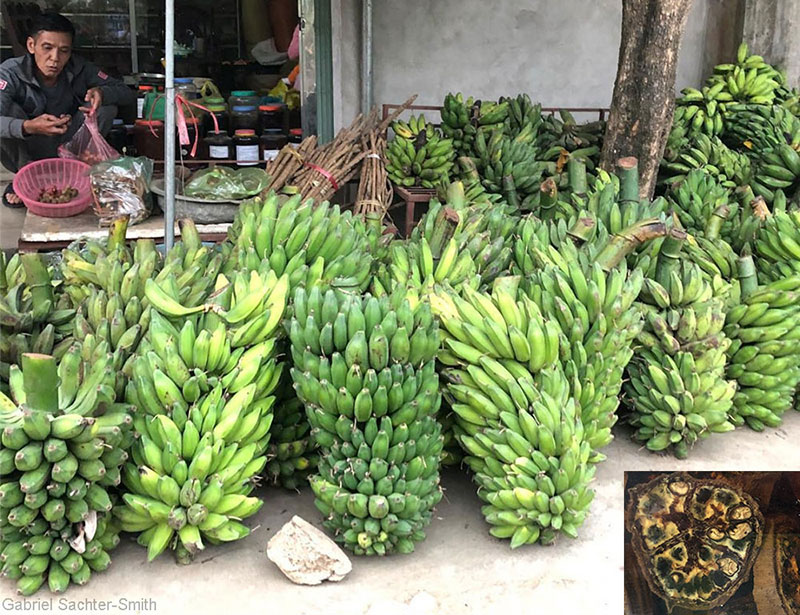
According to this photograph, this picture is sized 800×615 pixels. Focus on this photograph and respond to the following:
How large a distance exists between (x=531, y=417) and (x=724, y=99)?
4865 millimetres

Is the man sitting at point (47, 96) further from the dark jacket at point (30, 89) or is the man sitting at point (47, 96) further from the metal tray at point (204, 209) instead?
the metal tray at point (204, 209)

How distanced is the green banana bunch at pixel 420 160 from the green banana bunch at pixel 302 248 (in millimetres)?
2689

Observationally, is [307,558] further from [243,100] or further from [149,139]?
[243,100]

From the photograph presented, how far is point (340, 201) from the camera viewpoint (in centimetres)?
662

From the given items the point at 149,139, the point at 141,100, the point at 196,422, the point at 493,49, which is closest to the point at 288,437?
the point at 196,422

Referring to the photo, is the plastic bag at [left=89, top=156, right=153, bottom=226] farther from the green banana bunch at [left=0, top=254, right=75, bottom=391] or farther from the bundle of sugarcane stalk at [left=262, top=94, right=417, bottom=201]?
the green banana bunch at [left=0, top=254, right=75, bottom=391]

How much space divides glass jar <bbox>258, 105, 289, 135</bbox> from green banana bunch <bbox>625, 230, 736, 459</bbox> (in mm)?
4135

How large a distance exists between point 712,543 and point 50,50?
532cm

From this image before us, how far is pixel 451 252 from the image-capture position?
313 centimetres

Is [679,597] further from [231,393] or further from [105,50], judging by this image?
[105,50]

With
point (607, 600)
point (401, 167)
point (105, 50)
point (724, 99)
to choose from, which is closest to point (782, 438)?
point (607, 600)

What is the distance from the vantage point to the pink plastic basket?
4.47m

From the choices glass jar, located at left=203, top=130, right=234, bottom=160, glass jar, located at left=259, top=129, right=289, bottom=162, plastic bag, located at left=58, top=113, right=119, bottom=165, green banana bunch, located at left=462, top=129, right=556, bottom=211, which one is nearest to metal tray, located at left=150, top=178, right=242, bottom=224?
plastic bag, located at left=58, top=113, right=119, bottom=165

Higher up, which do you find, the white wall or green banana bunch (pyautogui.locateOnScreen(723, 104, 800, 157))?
the white wall
